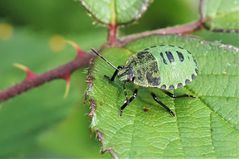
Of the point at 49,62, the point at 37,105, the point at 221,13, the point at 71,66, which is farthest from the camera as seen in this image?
the point at 49,62

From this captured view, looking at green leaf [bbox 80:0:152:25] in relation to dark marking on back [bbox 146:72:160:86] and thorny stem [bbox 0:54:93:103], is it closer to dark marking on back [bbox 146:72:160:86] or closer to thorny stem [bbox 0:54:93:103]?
thorny stem [bbox 0:54:93:103]

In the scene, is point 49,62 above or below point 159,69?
below

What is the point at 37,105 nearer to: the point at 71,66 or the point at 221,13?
the point at 71,66

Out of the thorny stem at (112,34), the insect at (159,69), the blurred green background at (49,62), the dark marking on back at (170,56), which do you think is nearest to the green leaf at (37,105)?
the blurred green background at (49,62)

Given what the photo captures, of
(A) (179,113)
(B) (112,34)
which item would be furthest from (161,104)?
(B) (112,34)

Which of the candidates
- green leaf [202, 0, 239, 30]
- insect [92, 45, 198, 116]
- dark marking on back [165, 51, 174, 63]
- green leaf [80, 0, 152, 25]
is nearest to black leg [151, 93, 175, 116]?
insect [92, 45, 198, 116]
